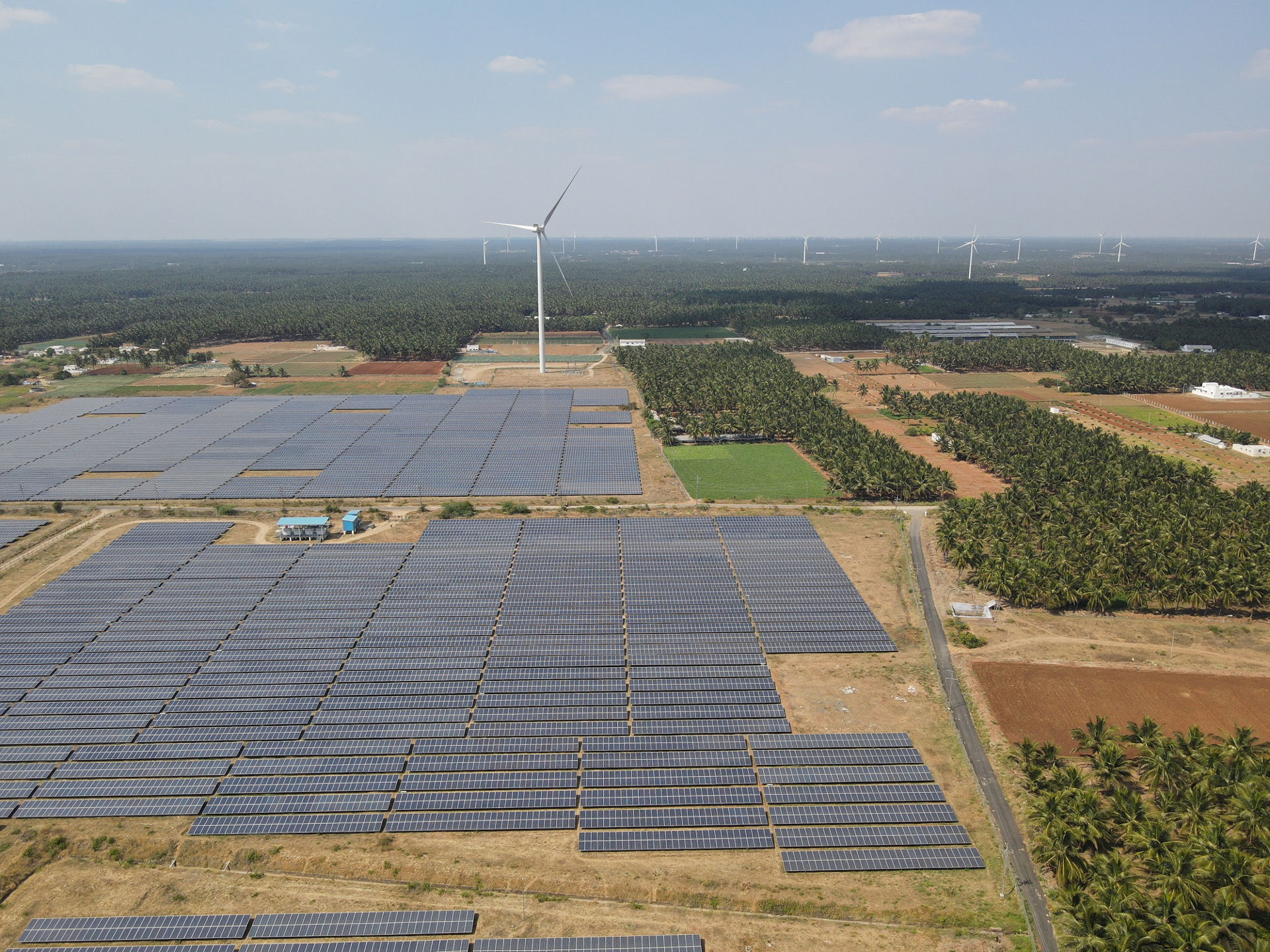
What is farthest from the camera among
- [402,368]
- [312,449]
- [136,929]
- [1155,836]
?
[402,368]

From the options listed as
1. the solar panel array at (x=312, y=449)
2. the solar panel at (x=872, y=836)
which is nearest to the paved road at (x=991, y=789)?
the solar panel at (x=872, y=836)

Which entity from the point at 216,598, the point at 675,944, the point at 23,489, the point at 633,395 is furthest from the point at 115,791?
the point at 633,395

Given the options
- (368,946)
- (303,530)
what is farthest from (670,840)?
(303,530)

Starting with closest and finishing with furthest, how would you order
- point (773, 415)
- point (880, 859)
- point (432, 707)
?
point (880, 859) < point (432, 707) < point (773, 415)

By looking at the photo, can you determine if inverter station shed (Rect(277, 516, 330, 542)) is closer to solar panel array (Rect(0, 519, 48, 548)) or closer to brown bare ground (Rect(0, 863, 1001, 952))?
solar panel array (Rect(0, 519, 48, 548))

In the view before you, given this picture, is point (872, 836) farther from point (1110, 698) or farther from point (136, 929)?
point (136, 929)

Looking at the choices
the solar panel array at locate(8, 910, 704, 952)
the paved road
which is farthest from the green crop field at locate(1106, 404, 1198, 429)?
the solar panel array at locate(8, 910, 704, 952)
